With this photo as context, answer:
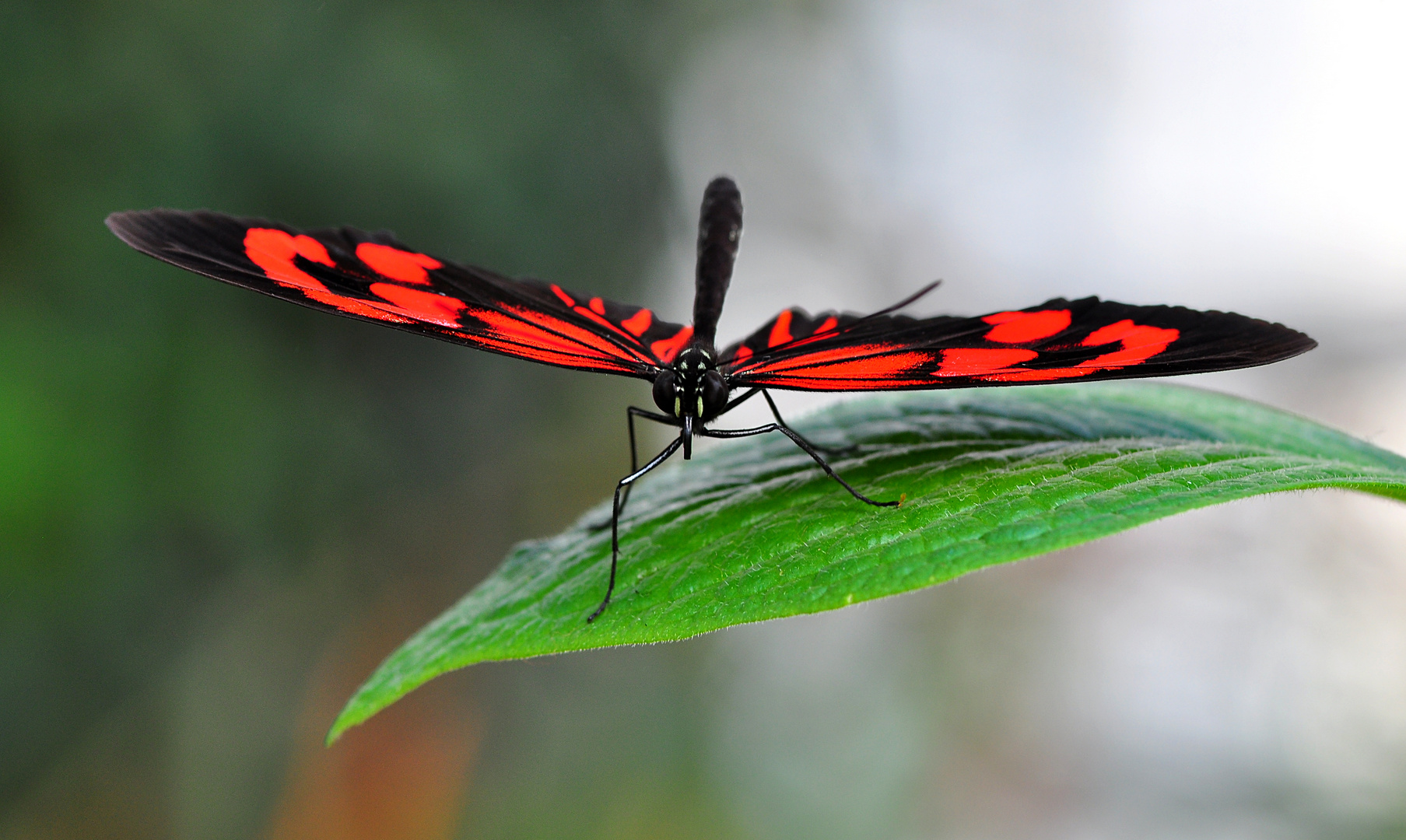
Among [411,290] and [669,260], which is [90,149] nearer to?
[411,290]

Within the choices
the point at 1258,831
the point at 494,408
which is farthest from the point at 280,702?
the point at 1258,831

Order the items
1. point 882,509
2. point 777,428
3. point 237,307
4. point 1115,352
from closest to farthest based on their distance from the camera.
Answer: point 882,509
point 1115,352
point 777,428
point 237,307

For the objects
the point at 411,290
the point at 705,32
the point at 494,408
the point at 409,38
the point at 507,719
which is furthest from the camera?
the point at 705,32

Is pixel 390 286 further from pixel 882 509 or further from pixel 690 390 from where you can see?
pixel 882 509

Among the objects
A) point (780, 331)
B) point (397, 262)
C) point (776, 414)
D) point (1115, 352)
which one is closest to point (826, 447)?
point (776, 414)

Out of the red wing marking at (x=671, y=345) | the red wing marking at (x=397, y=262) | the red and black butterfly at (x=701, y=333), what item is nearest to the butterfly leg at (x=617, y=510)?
the red and black butterfly at (x=701, y=333)

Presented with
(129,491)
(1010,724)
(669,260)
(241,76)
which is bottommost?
(1010,724)

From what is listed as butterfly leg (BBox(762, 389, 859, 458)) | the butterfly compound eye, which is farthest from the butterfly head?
butterfly leg (BBox(762, 389, 859, 458))
